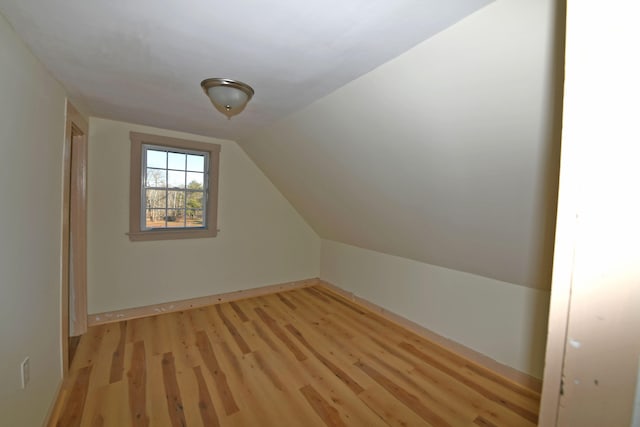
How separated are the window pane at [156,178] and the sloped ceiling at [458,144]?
4.39ft

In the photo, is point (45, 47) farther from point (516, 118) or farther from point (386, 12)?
point (516, 118)

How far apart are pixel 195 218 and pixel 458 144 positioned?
118 inches

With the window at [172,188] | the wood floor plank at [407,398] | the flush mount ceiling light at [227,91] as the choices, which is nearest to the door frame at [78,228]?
the window at [172,188]

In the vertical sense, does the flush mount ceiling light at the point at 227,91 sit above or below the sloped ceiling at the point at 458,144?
above

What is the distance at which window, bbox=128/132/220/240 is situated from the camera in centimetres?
284

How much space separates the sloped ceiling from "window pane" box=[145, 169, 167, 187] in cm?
134

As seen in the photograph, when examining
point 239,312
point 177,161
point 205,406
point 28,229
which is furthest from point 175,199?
point 205,406

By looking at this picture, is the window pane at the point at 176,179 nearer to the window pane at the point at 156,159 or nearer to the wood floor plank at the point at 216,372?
the window pane at the point at 156,159

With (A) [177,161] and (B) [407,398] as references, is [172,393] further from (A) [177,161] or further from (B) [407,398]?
(A) [177,161]

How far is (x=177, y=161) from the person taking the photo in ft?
10.2

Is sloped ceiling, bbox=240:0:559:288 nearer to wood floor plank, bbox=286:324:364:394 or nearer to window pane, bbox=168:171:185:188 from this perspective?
window pane, bbox=168:171:185:188

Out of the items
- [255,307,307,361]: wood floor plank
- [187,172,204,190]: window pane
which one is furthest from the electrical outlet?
[187,172,204,190]: window pane

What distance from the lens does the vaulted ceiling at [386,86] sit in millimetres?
1067

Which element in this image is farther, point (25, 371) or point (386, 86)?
point (386, 86)
